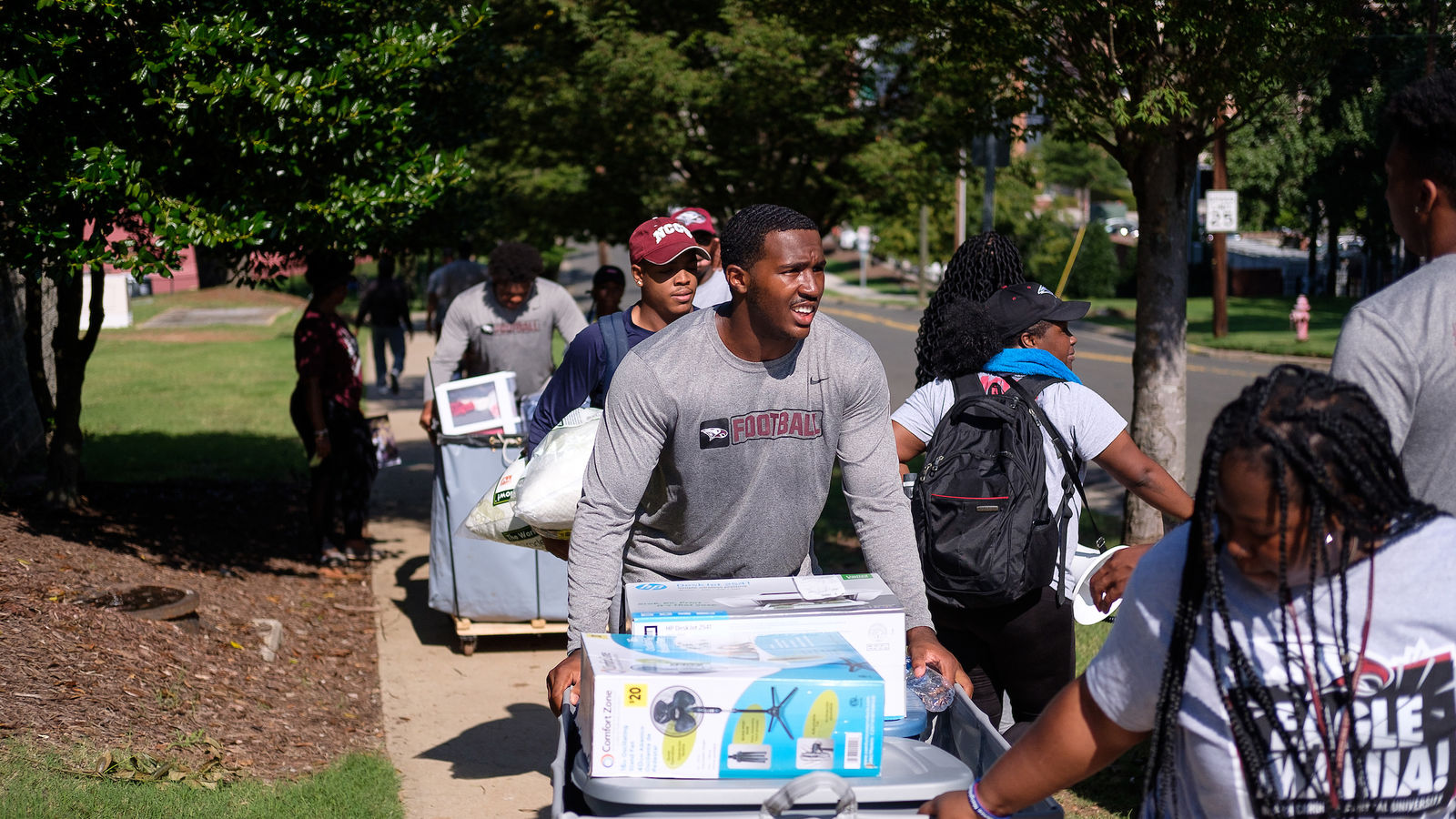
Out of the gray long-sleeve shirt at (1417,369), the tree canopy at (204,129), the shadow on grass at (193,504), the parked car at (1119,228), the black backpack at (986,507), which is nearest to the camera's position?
the gray long-sleeve shirt at (1417,369)

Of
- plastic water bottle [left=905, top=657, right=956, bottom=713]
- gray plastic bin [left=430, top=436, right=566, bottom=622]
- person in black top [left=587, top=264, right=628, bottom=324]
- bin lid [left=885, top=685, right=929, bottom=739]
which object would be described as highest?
person in black top [left=587, top=264, right=628, bottom=324]

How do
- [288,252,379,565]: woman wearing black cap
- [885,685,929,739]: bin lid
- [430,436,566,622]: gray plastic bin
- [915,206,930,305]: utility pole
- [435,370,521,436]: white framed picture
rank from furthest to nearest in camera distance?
1. [915,206,930,305]: utility pole
2. [288,252,379,565]: woman wearing black cap
3. [435,370,521,436]: white framed picture
4. [430,436,566,622]: gray plastic bin
5. [885,685,929,739]: bin lid

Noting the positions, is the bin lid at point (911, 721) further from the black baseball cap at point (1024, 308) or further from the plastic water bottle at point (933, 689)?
the black baseball cap at point (1024, 308)

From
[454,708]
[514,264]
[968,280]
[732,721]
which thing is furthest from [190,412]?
[732,721]

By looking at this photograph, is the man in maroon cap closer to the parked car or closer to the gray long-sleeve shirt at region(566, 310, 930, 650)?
the gray long-sleeve shirt at region(566, 310, 930, 650)

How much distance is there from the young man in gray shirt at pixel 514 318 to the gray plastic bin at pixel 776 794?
17.1ft

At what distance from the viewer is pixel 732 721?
2.28 m

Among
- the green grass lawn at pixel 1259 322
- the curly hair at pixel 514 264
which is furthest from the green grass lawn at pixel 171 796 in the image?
the green grass lawn at pixel 1259 322

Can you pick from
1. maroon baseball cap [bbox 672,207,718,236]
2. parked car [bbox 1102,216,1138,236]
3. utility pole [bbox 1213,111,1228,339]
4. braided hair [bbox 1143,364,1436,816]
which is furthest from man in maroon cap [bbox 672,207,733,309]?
parked car [bbox 1102,216,1138,236]

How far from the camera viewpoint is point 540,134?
1333cm

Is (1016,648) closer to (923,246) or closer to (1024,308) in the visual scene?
(1024,308)

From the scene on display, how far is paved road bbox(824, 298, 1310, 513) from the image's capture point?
46.3 feet

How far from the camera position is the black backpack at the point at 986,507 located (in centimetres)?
347

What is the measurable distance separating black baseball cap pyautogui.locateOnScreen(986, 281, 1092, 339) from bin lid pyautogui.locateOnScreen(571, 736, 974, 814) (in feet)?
5.51
